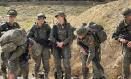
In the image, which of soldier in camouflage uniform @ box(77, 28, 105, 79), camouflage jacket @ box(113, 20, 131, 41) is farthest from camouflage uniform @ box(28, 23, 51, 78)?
camouflage jacket @ box(113, 20, 131, 41)

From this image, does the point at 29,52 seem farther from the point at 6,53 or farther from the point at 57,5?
the point at 57,5

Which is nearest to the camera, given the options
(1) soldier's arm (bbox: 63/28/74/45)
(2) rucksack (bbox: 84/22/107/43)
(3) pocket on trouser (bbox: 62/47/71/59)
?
(2) rucksack (bbox: 84/22/107/43)

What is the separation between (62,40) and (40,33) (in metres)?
0.65

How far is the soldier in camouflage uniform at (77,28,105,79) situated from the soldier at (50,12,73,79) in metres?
0.52

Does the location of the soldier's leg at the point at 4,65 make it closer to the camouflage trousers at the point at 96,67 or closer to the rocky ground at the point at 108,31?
the camouflage trousers at the point at 96,67

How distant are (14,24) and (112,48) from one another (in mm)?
3344

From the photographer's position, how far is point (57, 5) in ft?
98.3

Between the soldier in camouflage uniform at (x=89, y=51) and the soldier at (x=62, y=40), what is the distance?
519 mm

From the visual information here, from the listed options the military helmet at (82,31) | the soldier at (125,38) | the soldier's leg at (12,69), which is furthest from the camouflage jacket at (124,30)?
the soldier's leg at (12,69)

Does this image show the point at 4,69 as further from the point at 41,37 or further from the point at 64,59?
the point at 64,59

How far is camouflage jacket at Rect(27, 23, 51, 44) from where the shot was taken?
41.9ft

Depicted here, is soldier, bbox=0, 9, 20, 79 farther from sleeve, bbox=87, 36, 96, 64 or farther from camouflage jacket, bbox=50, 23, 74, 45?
sleeve, bbox=87, 36, 96, 64

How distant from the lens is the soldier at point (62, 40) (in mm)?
12586

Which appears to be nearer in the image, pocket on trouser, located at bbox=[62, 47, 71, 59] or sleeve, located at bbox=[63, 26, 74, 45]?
sleeve, located at bbox=[63, 26, 74, 45]
